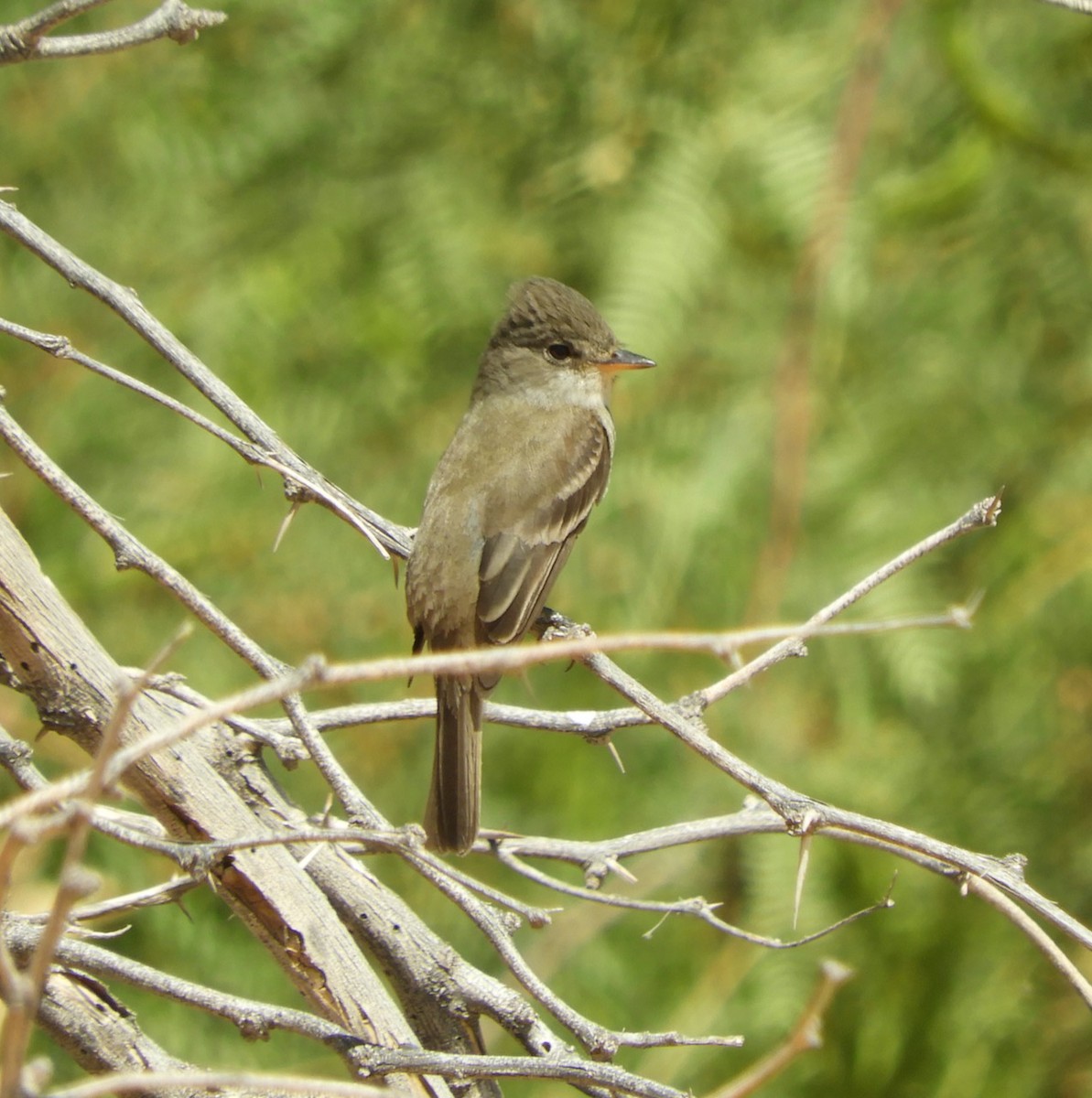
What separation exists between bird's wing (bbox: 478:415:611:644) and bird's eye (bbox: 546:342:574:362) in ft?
0.78

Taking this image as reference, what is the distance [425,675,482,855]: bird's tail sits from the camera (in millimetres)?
3670

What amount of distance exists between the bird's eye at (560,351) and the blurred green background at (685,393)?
0.37 meters

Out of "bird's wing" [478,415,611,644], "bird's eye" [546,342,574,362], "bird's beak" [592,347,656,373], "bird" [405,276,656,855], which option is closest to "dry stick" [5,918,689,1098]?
"bird" [405,276,656,855]

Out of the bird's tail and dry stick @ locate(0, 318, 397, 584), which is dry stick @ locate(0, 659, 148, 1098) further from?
the bird's tail

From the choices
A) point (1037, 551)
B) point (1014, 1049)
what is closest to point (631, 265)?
point (1037, 551)

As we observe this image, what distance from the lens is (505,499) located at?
14.3ft

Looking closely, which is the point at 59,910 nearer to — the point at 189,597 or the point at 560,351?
the point at 189,597

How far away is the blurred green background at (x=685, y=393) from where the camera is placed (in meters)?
5.28

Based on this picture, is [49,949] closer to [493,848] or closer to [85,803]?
[85,803]

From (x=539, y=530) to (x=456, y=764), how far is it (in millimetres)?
789

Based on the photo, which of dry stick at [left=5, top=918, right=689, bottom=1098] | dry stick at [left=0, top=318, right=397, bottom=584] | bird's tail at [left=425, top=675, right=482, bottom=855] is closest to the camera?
dry stick at [left=5, top=918, right=689, bottom=1098]

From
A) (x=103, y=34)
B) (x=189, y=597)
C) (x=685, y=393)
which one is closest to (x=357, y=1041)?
(x=189, y=597)

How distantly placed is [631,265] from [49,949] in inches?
175

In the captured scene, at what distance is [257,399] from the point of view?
5.69m
